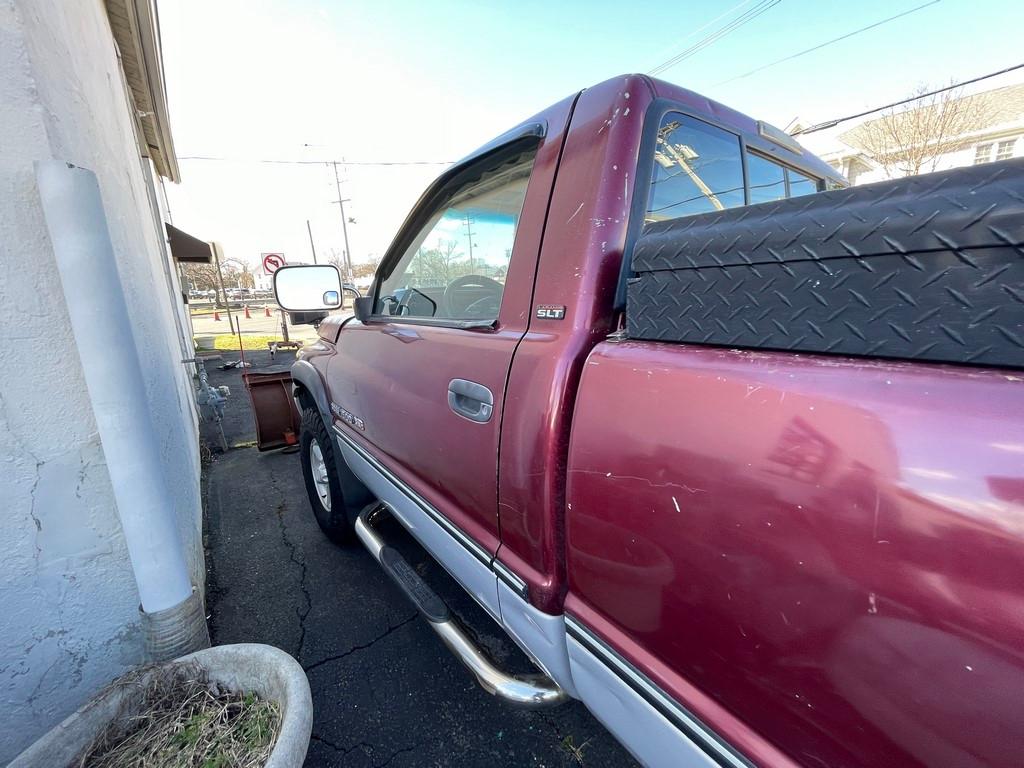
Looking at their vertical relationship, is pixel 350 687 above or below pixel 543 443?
below

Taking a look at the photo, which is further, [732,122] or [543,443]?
[732,122]

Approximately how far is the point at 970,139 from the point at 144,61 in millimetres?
19859

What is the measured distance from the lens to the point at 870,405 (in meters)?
0.66

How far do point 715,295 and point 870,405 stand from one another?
342 mm

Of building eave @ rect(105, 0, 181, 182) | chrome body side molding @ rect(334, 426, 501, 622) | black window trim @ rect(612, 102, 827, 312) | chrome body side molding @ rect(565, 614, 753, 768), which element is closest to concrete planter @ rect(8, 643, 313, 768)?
chrome body side molding @ rect(334, 426, 501, 622)

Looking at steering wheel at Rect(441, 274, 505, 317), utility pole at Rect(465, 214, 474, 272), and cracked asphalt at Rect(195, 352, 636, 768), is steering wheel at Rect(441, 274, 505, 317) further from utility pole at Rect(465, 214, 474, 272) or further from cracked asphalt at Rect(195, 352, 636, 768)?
cracked asphalt at Rect(195, 352, 636, 768)

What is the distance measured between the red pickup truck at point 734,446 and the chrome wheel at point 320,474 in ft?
5.33

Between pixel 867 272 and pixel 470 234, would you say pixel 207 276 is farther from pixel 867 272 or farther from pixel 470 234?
pixel 867 272

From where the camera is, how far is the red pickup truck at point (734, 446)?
0.59m

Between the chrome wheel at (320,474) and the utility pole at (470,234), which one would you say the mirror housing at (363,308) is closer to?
the utility pole at (470,234)

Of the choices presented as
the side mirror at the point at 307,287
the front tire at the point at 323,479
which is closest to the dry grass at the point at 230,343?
the front tire at the point at 323,479

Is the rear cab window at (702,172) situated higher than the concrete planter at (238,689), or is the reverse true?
the rear cab window at (702,172)

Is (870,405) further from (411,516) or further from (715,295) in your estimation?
(411,516)

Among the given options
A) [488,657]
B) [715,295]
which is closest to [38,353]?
[488,657]
